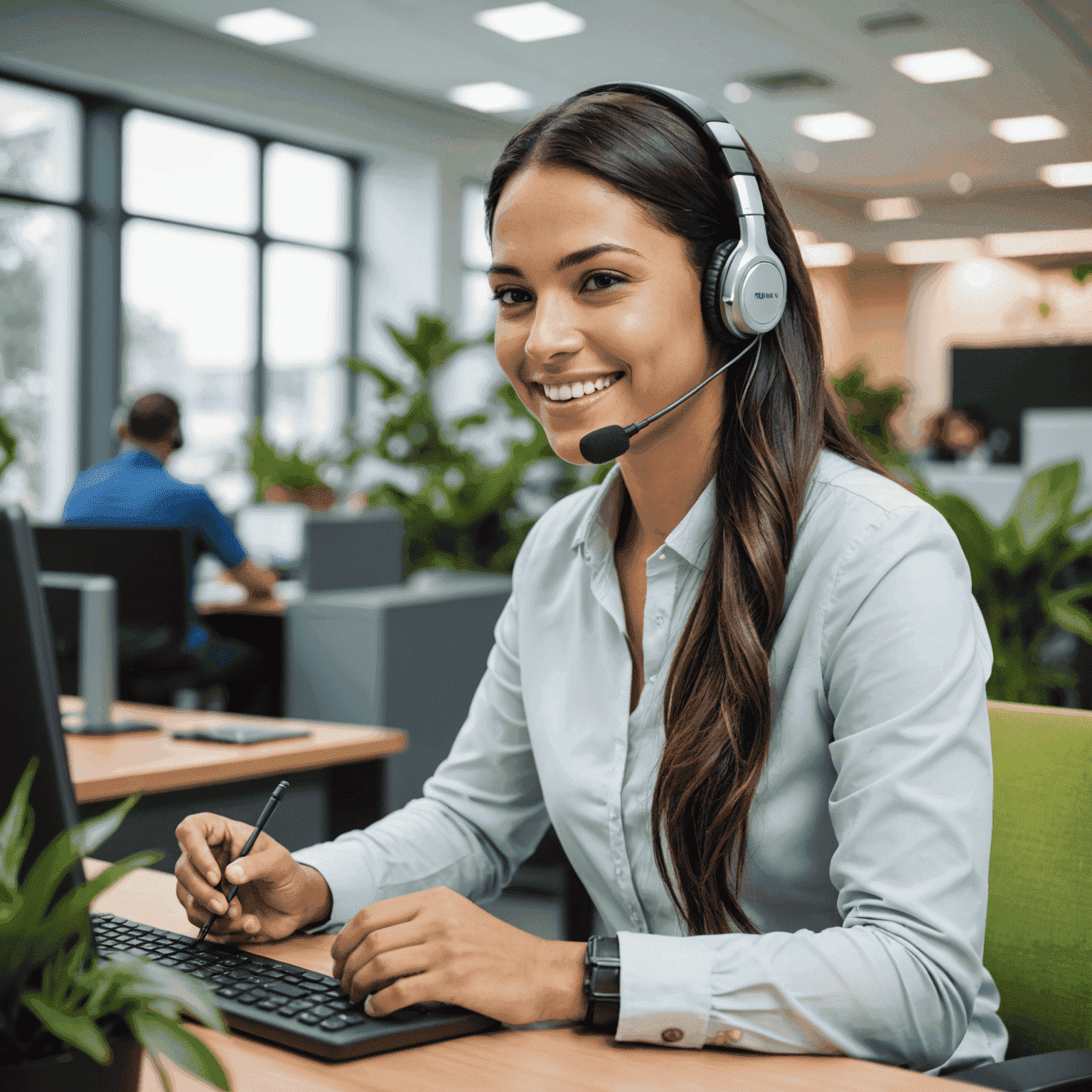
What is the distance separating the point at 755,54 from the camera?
6852 mm

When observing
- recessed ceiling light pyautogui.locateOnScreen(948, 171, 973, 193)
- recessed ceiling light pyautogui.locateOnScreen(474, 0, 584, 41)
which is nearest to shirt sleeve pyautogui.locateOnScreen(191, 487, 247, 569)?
recessed ceiling light pyautogui.locateOnScreen(474, 0, 584, 41)

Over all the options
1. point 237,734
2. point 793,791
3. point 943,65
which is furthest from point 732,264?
point 943,65

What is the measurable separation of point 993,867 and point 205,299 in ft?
22.7

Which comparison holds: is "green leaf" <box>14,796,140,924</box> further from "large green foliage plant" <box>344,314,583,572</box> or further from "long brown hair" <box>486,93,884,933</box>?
"large green foliage plant" <box>344,314,583,572</box>

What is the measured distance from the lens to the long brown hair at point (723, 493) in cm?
A: 92

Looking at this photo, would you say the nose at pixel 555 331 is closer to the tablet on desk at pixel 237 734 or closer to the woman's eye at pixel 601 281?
the woman's eye at pixel 601 281

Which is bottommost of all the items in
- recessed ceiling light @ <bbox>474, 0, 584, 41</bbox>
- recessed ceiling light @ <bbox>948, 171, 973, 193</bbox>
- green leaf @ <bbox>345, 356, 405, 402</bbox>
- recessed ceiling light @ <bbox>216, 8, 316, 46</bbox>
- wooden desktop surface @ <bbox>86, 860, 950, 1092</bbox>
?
wooden desktop surface @ <bbox>86, 860, 950, 1092</bbox>

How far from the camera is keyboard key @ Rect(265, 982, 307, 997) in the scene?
771 mm

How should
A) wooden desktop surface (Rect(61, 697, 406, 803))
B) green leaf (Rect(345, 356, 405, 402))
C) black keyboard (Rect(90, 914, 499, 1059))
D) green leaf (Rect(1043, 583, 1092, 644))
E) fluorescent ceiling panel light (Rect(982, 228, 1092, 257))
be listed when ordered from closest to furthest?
black keyboard (Rect(90, 914, 499, 1059)), wooden desktop surface (Rect(61, 697, 406, 803)), green leaf (Rect(1043, 583, 1092, 644)), green leaf (Rect(345, 356, 405, 402)), fluorescent ceiling panel light (Rect(982, 228, 1092, 257))

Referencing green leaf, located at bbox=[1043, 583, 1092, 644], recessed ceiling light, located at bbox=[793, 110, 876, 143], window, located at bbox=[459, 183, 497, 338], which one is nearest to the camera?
green leaf, located at bbox=[1043, 583, 1092, 644]

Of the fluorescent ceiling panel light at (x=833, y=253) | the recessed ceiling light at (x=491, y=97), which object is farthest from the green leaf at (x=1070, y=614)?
the fluorescent ceiling panel light at (x=833, y=253)

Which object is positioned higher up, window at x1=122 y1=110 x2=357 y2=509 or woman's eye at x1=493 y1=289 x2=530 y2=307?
window at x1=122 y1=110 x2=357 y2=509

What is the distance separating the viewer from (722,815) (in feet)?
2.97

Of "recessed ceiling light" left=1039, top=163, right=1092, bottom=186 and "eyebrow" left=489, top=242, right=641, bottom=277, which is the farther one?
"recessed ceiling light" left=1039, top=163, right=1092, bottom=186
